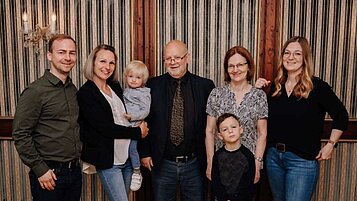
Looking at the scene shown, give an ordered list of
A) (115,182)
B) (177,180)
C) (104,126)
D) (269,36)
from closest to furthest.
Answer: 1. (104,126)
2. (115,182)
3. (177,180)
4. (269,36)

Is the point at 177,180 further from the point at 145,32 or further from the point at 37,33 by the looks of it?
the point at 37,33

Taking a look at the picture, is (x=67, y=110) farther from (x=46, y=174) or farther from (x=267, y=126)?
(x=267, y=126)

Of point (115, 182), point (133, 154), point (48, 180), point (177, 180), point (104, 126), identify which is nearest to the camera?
point (48, 180)

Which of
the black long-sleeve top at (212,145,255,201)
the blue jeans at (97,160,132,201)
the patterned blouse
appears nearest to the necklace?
the patterned blouse

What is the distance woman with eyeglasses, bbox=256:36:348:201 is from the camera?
97.8 inches

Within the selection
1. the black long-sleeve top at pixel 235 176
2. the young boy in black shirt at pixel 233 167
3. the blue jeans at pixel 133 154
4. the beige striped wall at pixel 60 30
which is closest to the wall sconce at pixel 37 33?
Result: the beige striped wall at pixel 60 30

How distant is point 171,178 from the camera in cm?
275

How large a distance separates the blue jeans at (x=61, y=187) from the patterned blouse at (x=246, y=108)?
0.99m

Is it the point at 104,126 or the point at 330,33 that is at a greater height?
the point at 330,33

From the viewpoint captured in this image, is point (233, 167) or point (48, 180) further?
point (233, 167)

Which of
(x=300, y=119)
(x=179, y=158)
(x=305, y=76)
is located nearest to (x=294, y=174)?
(x=300, y=119)

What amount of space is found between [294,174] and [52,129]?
4.94 ft

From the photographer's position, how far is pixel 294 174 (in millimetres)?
2500

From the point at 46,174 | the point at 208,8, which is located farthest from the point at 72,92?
the point at 208,8
